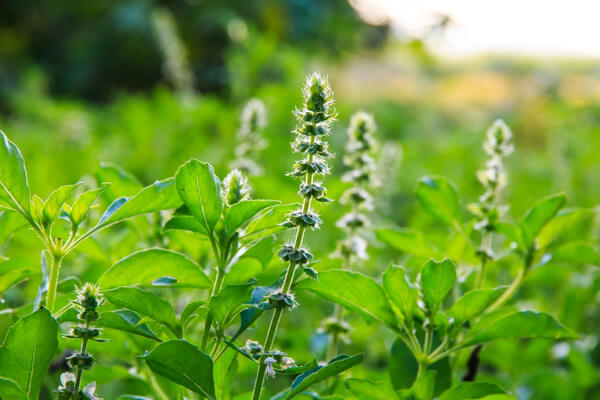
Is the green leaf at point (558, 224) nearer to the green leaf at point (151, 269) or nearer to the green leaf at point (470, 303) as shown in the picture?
the green leaf at point (470, 303)

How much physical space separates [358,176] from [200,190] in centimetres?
64

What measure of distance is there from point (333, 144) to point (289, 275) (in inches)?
149

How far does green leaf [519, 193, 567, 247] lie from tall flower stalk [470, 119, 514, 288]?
0.06m

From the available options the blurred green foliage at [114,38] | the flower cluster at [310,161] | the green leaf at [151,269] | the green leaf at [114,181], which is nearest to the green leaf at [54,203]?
the green leaf at [151,269]

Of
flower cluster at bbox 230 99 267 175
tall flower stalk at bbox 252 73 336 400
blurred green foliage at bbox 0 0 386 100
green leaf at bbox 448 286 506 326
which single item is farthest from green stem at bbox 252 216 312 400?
blurred green foliage at bbox 0 0 386 100

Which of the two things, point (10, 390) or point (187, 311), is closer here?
point (10, 390)

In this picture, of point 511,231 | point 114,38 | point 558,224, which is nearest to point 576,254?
point 558,224

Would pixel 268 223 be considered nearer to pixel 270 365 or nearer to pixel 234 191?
pixel 234 191

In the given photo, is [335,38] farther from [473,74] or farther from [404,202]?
[473,74]

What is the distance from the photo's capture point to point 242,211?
0.89 m

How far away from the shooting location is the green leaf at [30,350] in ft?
2.69

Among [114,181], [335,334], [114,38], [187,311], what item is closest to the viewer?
[187,311]

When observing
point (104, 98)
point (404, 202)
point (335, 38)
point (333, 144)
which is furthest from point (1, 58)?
point (404, 202)

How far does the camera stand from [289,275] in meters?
0.90
